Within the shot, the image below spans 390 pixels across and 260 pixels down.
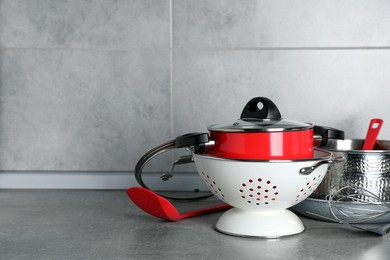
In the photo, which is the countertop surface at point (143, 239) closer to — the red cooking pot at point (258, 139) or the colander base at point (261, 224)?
the colander base at point (261, 224)

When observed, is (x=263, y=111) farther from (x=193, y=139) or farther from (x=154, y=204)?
(x=154, y=204)

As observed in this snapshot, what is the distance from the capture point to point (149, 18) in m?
1.22

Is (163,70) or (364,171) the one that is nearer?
(364,171)

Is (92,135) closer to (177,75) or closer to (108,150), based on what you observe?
(108,150)

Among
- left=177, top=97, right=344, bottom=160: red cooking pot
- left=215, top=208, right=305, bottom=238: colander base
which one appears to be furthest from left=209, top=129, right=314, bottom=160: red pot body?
left=215, top=208, right=305, bottom=238: colander base

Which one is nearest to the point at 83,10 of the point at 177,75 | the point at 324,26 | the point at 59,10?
the point at 59,10

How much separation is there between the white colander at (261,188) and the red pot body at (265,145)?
13 mm

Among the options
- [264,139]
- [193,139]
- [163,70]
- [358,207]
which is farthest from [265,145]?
[163,70]

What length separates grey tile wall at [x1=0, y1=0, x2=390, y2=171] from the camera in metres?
1.19

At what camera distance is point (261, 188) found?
804mm

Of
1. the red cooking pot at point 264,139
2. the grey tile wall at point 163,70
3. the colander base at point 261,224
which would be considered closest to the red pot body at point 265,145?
the red cooking pot at point 264,139

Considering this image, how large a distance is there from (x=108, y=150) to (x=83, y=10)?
31cm

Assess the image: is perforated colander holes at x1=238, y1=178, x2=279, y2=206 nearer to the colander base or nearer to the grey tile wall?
the colander base

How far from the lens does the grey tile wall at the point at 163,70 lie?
1.19 m
